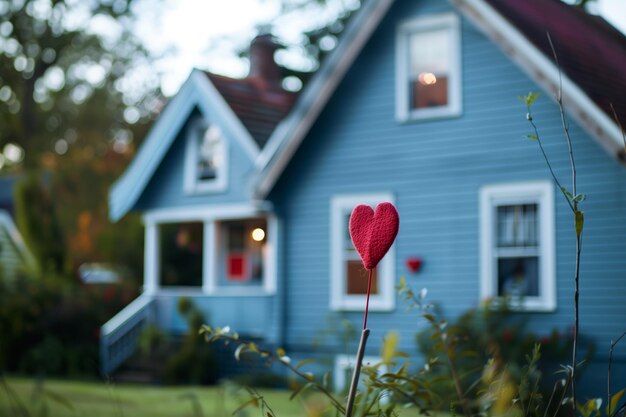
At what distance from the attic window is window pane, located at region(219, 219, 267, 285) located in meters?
1.25

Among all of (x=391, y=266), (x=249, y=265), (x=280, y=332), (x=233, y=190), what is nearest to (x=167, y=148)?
(x=233, y=190)

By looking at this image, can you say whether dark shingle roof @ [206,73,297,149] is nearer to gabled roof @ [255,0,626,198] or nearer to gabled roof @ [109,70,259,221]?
gabled roof @ [109,70,259,221]

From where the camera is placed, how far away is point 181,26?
3027 centimetres

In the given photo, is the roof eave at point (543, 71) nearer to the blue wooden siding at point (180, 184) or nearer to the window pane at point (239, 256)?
the blue wooden siding at point (180, 184)

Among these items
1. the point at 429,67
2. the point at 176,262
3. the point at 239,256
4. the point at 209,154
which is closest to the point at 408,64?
the point at 429,67

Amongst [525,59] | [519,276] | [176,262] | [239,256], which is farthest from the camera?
[176,262]

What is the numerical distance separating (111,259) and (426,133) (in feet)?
60.1

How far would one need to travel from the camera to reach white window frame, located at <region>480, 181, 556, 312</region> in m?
12.1

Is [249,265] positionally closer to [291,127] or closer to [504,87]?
[291,127]

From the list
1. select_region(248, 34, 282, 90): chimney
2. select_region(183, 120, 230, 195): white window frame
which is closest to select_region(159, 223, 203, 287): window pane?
select_region(183, 120, 230, 195): white window frame

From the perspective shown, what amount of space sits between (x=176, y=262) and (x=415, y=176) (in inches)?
329

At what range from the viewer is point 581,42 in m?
7.30

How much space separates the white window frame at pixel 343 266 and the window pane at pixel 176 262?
239 inches

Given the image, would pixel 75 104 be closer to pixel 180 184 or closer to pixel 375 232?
pixel 180 184
